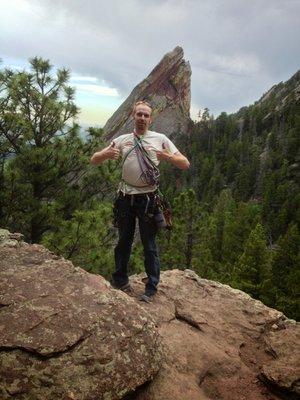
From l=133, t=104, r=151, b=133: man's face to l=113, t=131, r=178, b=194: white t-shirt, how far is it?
5.3 inches

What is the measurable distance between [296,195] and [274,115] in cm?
5176

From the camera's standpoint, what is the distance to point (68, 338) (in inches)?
138

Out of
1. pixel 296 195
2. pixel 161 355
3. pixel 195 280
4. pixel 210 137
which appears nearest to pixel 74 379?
pixel 161 355

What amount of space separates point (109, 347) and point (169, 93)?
132 m

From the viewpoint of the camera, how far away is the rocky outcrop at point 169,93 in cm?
12389

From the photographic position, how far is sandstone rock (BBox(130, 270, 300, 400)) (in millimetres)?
3939

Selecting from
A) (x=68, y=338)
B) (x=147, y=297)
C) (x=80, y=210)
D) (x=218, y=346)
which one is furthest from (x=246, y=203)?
(x=68, y=338)

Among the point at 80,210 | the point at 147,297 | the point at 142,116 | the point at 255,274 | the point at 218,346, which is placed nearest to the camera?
the point at 218,346

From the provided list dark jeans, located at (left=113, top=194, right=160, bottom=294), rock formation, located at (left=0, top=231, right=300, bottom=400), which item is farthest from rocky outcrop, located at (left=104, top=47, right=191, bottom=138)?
rock formation, located at (left=0, top=231, right=300, bottom=400)

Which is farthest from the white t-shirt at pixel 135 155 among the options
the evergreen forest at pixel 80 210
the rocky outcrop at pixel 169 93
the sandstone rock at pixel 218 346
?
the rocky outcrop at pixel 169 93

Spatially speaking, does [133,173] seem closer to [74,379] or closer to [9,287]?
[9,287]

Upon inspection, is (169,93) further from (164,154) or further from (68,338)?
(68,338)

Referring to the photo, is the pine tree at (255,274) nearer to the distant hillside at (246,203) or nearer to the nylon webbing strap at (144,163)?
the distant hillside at (246,203)

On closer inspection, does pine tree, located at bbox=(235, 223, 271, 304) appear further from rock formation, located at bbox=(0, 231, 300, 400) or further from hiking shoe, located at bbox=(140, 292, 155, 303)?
rock formation, located at bbox=(0, 231, 300, 400)
